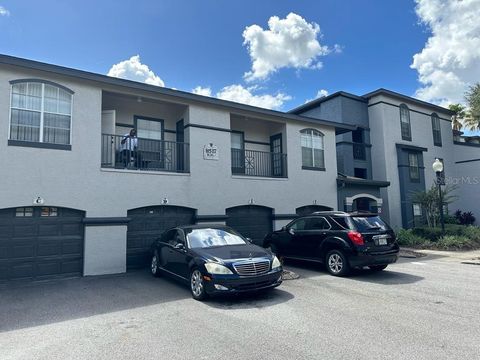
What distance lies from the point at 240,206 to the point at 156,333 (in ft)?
27.6

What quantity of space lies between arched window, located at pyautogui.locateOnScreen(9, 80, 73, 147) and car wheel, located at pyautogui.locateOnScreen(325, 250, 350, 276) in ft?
26.5

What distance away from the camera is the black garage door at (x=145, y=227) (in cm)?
1088

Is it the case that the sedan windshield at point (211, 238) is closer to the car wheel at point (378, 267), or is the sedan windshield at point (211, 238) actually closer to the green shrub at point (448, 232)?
the car wheel at point (378, 267)

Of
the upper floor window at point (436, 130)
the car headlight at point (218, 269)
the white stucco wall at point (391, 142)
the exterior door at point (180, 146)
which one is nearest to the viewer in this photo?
the car headlight at point (218, 269)

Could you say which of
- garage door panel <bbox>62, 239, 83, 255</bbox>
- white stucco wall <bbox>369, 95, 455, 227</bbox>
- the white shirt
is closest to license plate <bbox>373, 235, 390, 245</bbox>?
the white shirt

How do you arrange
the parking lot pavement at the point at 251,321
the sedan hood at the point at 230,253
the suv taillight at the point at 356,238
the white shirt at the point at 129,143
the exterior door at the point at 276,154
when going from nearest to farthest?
the parking lot pavement at the point at 251,321
the sedan hood at the point at 230,253
the suv taillight at the point at 356,238
the white shirt at the point at 129,143
the exterior door at the point at 276,154

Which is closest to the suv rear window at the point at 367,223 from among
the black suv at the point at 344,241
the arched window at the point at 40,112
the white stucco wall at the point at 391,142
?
the black suv at the point at 344,241

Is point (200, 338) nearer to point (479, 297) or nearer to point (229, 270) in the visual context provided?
point (229, 270)

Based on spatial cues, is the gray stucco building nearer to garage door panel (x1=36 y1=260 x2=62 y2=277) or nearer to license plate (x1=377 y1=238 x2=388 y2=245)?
garage door panel (x1=36 y1=260 x2=62 y2=277)

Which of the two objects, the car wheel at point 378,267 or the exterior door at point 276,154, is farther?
the exterior door at point 276,154

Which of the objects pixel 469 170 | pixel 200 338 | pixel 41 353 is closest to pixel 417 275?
pixel 200 338

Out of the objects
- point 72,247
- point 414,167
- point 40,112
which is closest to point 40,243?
point 72,247

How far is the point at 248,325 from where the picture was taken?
5.47 meters

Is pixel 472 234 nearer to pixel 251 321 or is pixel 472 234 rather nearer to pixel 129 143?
pixel 251 321
